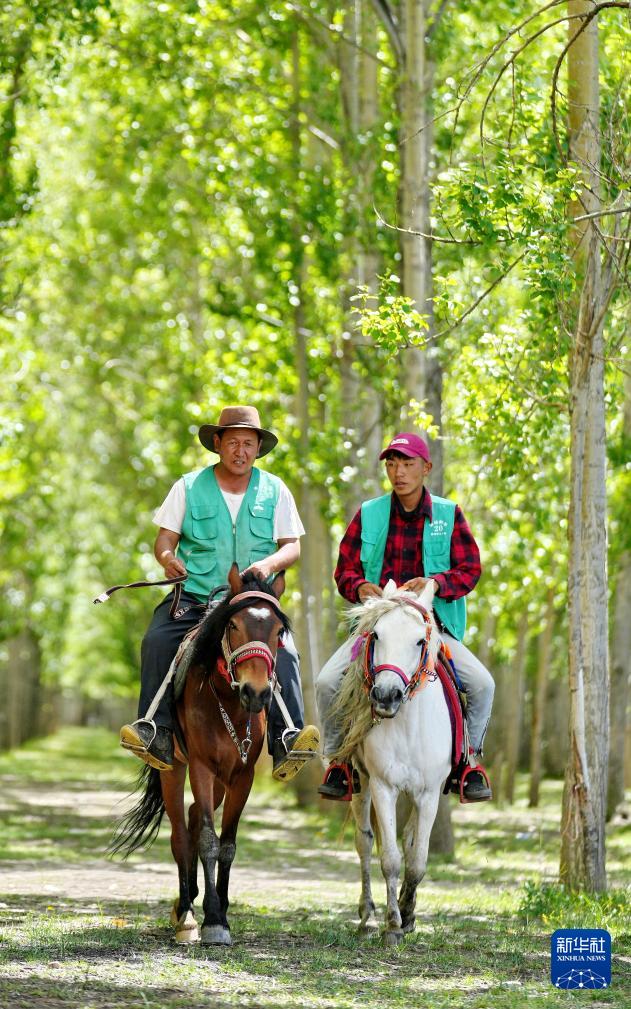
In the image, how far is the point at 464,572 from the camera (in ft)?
29.9

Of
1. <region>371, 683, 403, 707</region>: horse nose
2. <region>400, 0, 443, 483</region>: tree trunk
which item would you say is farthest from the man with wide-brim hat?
<region>400, 0, 443, 483</region>: tree trunk

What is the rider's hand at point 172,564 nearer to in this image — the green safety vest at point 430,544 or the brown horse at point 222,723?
the brown horse at point 222,723

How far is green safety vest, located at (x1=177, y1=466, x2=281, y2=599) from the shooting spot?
897 cm

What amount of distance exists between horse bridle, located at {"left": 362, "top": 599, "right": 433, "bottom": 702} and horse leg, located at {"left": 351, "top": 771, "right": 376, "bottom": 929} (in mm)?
991

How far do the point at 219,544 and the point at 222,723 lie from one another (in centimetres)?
118

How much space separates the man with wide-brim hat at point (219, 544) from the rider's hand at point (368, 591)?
46 cm

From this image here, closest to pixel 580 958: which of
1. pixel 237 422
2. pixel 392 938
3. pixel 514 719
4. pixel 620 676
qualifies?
pixel 392 938

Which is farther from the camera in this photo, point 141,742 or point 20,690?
point 20,690

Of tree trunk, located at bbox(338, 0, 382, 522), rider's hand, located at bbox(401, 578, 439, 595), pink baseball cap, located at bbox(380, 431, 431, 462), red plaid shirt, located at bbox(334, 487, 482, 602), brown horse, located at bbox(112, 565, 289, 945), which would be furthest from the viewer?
tree trunk, located at bbox(338, 0, 382, 522)

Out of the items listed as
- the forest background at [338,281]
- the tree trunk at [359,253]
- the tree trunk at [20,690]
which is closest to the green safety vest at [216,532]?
the forest background at [338,281]

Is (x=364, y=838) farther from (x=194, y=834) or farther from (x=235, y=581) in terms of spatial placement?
(x=235, y=581)

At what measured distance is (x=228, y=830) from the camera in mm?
8539

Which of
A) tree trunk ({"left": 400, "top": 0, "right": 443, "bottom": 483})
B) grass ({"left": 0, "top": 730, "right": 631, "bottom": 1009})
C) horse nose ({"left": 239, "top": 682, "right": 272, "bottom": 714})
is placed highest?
tree trunk ({"left": 400, "top": 0, "right": 443, "bottom": 483})

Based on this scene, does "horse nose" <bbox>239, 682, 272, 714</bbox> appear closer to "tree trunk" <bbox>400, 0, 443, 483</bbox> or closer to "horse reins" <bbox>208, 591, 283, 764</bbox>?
"horse reins" <bbox>208, 591, 283, 764</bbox>
